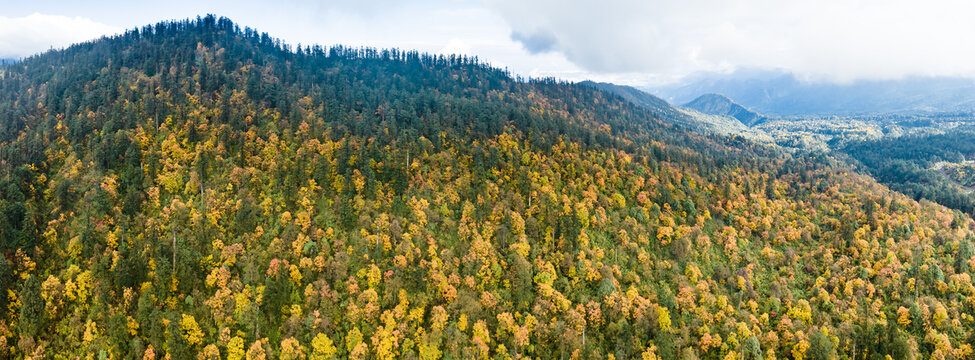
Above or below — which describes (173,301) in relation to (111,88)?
below

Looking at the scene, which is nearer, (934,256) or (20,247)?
(20,247)

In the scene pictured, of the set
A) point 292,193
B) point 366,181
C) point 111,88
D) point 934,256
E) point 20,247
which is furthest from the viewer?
point 111,88

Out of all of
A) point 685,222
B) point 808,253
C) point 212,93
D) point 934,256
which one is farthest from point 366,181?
point 934,256

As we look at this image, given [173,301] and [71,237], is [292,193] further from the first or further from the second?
[71,237]

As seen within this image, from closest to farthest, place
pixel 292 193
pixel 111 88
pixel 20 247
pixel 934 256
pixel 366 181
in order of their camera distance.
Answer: pixel 20 247 → pixel 292 193 → pixel 366 181 → pixel 934 256 → pixel 111 88

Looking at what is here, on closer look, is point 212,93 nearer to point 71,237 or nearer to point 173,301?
point 71,237

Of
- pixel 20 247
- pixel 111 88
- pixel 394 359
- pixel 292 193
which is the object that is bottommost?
Result: pixel 394 359
